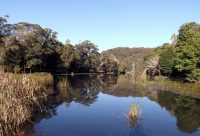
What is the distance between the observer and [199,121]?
24406mm

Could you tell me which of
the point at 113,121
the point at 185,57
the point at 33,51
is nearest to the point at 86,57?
the point at 33,51

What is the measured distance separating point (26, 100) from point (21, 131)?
9.36ft

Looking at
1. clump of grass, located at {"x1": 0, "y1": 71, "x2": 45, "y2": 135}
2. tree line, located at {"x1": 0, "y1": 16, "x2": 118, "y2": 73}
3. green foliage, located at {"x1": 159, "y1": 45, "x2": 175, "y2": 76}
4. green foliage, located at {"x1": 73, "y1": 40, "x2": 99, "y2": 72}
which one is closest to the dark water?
clump of grass, located at {"x1": 0, "y1": 71, "x2": 45, "y2": 135}

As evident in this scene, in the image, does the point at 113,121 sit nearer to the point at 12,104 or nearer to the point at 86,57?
the point at 12,104

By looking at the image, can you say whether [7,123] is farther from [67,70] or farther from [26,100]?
[67,70]

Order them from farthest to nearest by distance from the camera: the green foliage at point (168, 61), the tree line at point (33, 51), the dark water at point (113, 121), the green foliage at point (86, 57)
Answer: the green foliage at point (86, 57) → the green foliage at point (168, 61) → the tree line at point (33, 51) → the dark water at point (113, 121)

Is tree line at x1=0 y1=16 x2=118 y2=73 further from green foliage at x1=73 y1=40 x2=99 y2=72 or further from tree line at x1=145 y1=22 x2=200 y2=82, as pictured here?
tree line at x1=145 y1=22 x2=200 y2=82

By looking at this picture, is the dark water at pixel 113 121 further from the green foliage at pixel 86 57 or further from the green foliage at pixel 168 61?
the green foliage at pixel 86 57

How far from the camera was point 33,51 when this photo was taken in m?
80.9

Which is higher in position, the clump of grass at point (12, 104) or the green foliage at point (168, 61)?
the green foliage at point (168, 61)

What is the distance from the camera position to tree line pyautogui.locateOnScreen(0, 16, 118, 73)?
2731 inches

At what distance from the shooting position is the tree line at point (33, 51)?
69.4 m

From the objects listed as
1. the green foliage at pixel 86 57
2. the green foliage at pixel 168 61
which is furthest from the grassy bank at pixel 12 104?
the green foliage at pixel 86 57

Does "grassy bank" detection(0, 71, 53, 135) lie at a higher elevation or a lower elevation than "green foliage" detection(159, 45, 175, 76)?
lower
